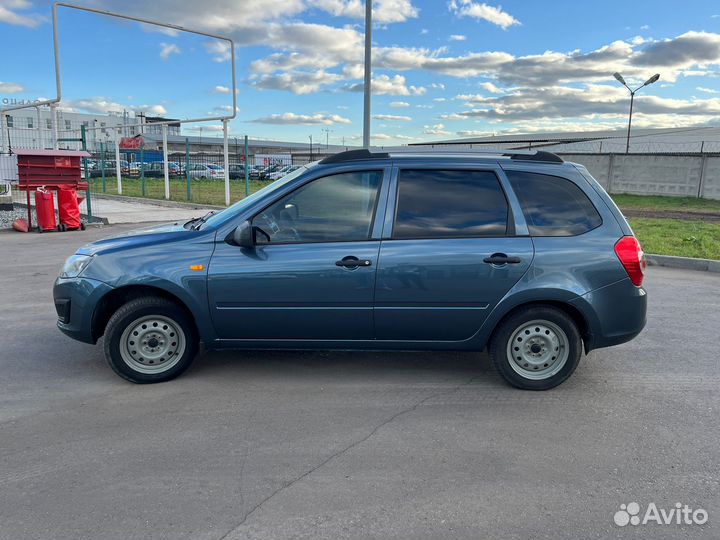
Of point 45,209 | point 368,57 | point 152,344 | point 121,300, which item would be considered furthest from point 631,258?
point 45,209

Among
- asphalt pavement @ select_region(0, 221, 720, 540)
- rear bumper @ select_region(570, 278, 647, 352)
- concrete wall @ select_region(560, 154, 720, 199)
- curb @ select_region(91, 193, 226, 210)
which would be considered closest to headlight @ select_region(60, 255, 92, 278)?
asphalt pavement @ select_region(0, 221, 720, 540)

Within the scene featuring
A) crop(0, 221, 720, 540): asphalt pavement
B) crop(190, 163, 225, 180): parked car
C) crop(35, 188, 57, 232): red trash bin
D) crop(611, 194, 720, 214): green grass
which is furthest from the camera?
crop(190, 163, 225, 180): parked car

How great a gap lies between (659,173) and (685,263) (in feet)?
67.6

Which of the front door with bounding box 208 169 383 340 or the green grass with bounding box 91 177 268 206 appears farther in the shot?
the green grass with bounding box 91 177 268 206

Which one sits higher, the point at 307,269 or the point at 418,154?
the point at 418,154

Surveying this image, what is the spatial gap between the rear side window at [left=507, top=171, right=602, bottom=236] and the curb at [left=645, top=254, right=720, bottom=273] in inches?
271

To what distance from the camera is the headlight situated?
4.33m

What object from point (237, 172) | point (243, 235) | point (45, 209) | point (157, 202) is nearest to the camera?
point (243, 235)

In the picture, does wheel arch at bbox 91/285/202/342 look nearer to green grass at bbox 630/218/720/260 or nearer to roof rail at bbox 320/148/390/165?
roof rail at bbox 320/148/390/165

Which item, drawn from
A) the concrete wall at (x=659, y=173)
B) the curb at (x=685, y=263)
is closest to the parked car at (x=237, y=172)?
the concrete wall at (x=659, y=173)

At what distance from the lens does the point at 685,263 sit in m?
10.0

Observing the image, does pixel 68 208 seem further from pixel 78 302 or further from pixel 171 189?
pixel 171 189

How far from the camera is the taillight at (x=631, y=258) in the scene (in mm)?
4230

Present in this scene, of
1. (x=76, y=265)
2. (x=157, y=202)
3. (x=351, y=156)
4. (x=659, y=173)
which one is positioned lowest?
(x=157, y=202)
